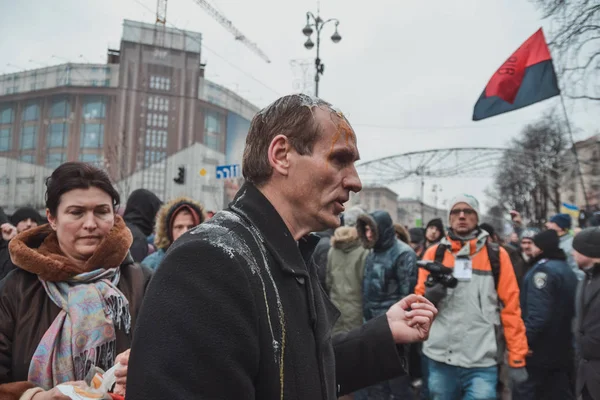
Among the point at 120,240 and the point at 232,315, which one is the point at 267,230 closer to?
the point at 232,315

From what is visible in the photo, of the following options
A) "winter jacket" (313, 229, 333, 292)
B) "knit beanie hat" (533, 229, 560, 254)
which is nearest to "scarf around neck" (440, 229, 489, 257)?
"knit beanie hat" (533, 229, 560, 254)

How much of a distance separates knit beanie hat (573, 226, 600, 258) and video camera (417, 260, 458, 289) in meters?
1.07

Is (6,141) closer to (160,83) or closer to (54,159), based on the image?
(54,159)

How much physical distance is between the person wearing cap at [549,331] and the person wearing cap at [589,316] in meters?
0.63

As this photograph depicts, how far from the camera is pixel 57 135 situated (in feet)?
172

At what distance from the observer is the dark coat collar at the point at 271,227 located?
1372 mm

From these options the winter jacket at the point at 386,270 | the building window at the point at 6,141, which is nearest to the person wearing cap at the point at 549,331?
the winter jacket at the point at 386,270

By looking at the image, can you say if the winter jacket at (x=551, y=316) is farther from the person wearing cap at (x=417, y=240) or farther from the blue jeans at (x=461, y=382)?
the person wearing cap at (x=417, y=240)

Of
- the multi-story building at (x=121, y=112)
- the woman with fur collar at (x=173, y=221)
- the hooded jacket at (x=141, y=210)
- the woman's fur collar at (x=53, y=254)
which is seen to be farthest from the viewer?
the multi-story building at (x=121, y=112)

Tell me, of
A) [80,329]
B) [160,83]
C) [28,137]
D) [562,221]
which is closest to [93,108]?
[28,137]

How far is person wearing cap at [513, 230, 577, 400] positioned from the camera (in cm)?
473

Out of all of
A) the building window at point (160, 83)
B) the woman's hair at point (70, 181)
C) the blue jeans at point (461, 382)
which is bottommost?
the blue jeans at point (461, 382)

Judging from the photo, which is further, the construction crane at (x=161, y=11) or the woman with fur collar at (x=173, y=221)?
the construction crane at (x=161, y=11)

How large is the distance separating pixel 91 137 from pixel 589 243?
55.1 meters
